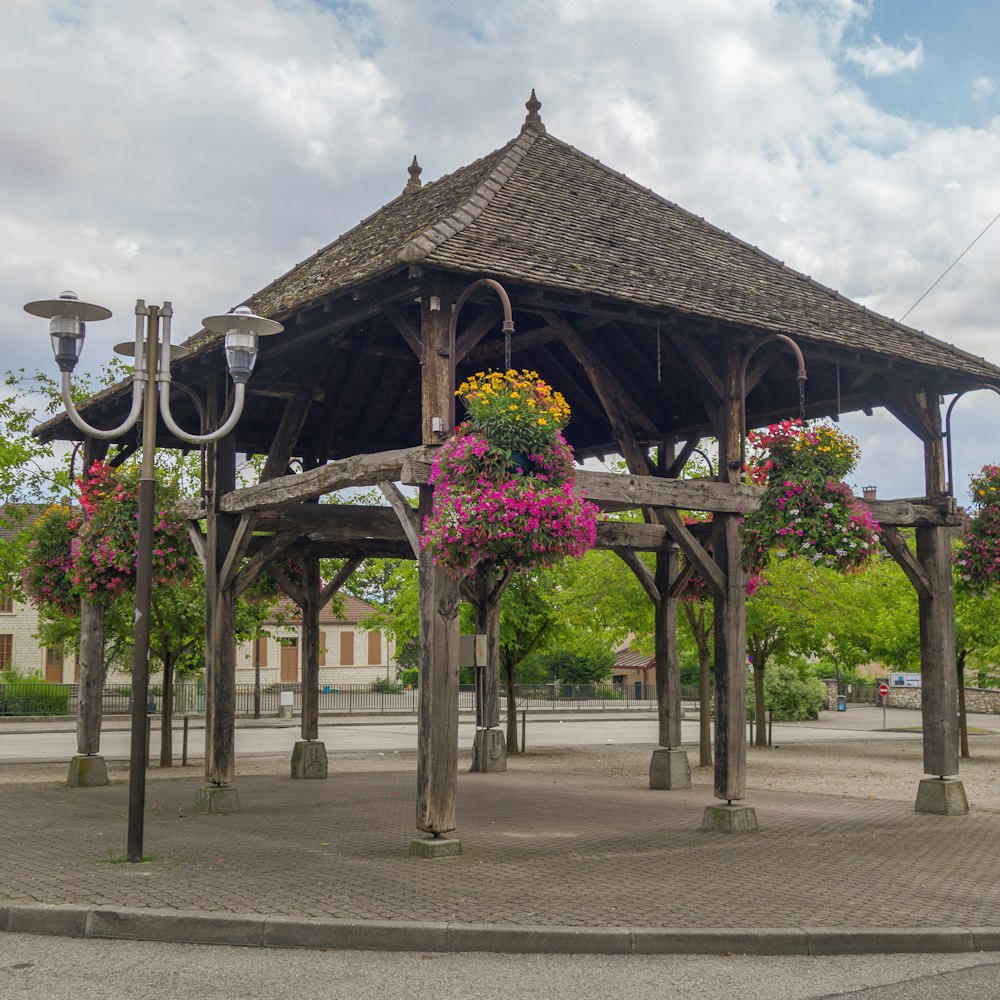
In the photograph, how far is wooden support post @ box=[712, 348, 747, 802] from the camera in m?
11.8

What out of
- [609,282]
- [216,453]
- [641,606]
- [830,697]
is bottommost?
[830,697]

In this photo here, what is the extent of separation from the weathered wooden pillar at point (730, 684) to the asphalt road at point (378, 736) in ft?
50.4

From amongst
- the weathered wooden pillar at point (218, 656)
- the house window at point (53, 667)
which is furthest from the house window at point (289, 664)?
the weathered wooden pillar at point (218, 656)

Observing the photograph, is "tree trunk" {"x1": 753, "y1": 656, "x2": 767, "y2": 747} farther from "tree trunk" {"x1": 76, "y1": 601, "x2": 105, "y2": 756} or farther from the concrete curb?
the concrete curb

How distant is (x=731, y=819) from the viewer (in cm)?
1174

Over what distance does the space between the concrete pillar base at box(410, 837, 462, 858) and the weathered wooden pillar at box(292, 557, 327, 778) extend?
8.48m

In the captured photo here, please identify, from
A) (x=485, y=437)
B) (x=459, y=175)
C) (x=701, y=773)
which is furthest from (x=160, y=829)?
(x=701, y=773)

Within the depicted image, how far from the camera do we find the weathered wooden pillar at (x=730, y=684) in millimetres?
11781

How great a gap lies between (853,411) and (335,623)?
51012 millimetres

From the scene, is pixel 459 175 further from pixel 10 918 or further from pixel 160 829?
pixel 10 918

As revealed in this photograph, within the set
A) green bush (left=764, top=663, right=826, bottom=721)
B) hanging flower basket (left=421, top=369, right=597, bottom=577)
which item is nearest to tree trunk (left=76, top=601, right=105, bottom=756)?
hanging flower basket (left=421, top=369, right=597, bottom=577)

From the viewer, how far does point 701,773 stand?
20.3 meters

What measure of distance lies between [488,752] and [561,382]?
679cm

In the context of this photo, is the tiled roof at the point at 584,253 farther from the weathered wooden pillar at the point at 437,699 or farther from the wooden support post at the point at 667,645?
the wooden support post at the point at 667,645
